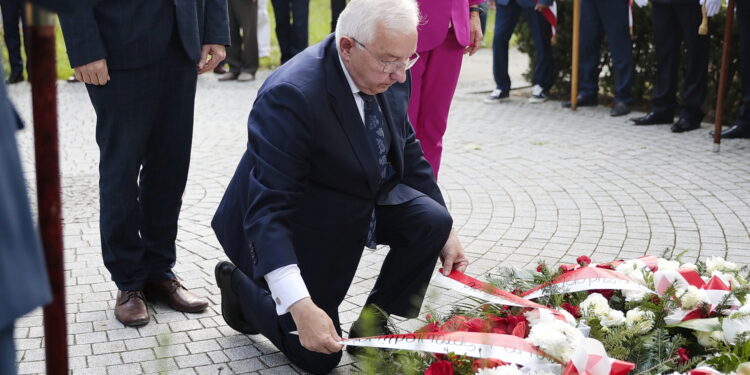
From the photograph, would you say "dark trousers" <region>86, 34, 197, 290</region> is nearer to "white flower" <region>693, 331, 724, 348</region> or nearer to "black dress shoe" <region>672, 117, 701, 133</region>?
"white flower" <region>693, 331, 724, 348</region>

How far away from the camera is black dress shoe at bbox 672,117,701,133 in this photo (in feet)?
26.7

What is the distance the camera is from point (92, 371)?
11.1ft

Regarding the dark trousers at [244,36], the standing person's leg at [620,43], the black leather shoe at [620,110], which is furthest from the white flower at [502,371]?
the dark trousers at [244,36]

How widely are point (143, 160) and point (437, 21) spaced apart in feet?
5.74

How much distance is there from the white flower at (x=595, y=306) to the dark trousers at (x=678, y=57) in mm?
5590

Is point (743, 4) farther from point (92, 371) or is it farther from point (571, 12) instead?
point (92, 371)

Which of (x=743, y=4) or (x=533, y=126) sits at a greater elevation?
(x=743, y=4)

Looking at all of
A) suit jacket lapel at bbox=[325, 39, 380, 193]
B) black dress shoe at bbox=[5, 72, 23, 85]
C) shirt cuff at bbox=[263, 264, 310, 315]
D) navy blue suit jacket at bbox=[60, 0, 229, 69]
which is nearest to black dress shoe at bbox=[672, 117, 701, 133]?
navy blue suit jacket at bbox=[60, 0, 229, 69]

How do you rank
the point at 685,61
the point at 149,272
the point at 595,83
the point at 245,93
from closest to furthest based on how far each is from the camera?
the point at 149,272
the point at 685,61
the point at 595,83
the point at 245,93

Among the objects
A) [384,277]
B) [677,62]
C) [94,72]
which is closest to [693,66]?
[677,62]

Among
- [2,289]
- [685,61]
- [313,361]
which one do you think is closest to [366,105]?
[313,361]

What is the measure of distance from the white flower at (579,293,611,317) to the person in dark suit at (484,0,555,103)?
7.13 m

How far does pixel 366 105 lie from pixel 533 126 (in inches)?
222

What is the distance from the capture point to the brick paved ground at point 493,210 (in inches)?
144
